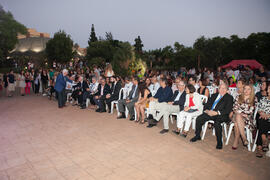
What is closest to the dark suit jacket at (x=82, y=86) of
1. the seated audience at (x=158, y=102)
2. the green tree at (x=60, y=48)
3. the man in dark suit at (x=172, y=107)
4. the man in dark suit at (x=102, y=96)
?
the man in dark suit at (x=102, y=96)

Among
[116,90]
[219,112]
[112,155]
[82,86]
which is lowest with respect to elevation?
[112,155]

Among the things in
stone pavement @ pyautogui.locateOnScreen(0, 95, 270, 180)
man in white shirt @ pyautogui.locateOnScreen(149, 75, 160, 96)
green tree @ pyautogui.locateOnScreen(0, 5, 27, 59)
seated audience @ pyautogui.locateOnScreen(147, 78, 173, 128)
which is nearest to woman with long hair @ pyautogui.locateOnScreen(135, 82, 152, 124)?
seated audience @ pyautogui.locateOnScreen(147, 78, 173, 128)

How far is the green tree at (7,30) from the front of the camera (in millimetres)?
33938

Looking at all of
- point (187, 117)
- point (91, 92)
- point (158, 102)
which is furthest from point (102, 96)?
point (187, 117)

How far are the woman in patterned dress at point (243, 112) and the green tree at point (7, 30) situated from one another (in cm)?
3905

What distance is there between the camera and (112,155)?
3.91m

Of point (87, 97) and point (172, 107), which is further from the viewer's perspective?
point (87, 97)

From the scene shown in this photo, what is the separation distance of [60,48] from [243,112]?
42.3 m

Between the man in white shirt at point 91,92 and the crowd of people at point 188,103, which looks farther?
the man in white shirt at point 91,92

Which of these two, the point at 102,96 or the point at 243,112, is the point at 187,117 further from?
the point at 102,96

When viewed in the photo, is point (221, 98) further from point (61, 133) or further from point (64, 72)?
point (64, 72)

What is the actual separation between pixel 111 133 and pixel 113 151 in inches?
44.8

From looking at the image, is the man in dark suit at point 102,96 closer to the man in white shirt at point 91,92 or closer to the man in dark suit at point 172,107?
the man in white shirt at point 91,92

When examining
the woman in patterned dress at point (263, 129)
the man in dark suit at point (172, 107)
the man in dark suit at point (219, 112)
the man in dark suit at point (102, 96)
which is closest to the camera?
the woman in patterned dress at point (263, 129)
